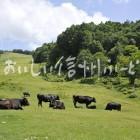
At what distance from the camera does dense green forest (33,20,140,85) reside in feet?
304

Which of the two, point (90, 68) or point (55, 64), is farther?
point (55, 64)

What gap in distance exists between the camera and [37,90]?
6750 cm

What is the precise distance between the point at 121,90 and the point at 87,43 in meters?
45.7

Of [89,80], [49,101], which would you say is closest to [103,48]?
[89,80]

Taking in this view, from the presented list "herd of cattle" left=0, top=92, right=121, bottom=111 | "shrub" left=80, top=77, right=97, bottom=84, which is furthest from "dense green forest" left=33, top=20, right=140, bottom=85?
"herd of cattle" left=0, top=92, right=121, bottom=111

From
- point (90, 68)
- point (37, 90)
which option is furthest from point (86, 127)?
point (90, 68)

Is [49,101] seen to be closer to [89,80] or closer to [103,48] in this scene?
[89,80]

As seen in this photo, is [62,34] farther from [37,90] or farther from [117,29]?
[37,90]

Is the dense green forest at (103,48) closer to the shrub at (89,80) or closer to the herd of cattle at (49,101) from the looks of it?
the shrub at (89,80)

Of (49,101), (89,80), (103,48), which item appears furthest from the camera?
(103,48)

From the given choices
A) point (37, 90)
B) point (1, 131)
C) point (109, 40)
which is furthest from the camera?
point (109, 40)

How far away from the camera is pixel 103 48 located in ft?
391

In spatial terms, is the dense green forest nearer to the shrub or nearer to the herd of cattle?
the shrub

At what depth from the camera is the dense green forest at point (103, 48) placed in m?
92.6
